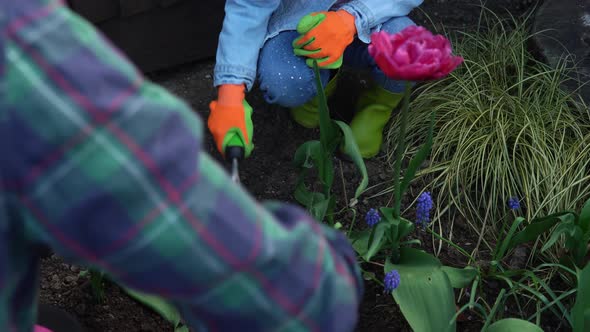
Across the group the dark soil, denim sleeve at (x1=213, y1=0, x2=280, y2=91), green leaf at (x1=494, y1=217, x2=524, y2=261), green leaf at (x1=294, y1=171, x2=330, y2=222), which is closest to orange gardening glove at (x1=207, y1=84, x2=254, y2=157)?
denim sleeve at (x1=213, y1=0, x2=280, y2=91)

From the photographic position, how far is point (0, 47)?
40 cm

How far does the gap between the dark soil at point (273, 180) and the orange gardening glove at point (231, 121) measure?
10.2 inches

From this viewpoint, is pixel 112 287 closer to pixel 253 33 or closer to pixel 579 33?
pixel 253 33

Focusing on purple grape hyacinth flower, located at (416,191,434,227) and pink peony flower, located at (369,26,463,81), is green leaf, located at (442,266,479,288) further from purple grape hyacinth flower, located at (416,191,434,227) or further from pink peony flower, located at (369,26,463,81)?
pink peony flower, located at (369,26,463,81)

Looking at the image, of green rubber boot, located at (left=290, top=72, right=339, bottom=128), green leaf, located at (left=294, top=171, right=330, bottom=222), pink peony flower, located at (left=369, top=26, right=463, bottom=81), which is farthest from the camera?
green rubber boot, located at (left=290, top=72, right=339, bottom=128)

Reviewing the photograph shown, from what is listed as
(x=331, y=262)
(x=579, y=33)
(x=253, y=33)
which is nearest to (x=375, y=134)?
(x=253, y=33)

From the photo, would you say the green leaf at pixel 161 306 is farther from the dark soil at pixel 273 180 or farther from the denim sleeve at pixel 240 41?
the denim sleeve at pixel 240 41

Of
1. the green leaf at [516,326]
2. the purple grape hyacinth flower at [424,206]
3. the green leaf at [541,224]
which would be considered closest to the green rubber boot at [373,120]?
the purple grape hyacinth flower at [424,206]

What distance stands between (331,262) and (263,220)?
8 cm

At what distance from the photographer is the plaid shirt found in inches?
15.8

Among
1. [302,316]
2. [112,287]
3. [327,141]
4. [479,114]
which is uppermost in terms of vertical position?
[302,316]

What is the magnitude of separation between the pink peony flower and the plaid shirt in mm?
613

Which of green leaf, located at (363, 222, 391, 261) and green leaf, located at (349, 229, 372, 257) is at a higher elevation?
green leaf, located at (363, 222, 391, 261)

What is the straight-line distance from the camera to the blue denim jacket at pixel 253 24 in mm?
1590
